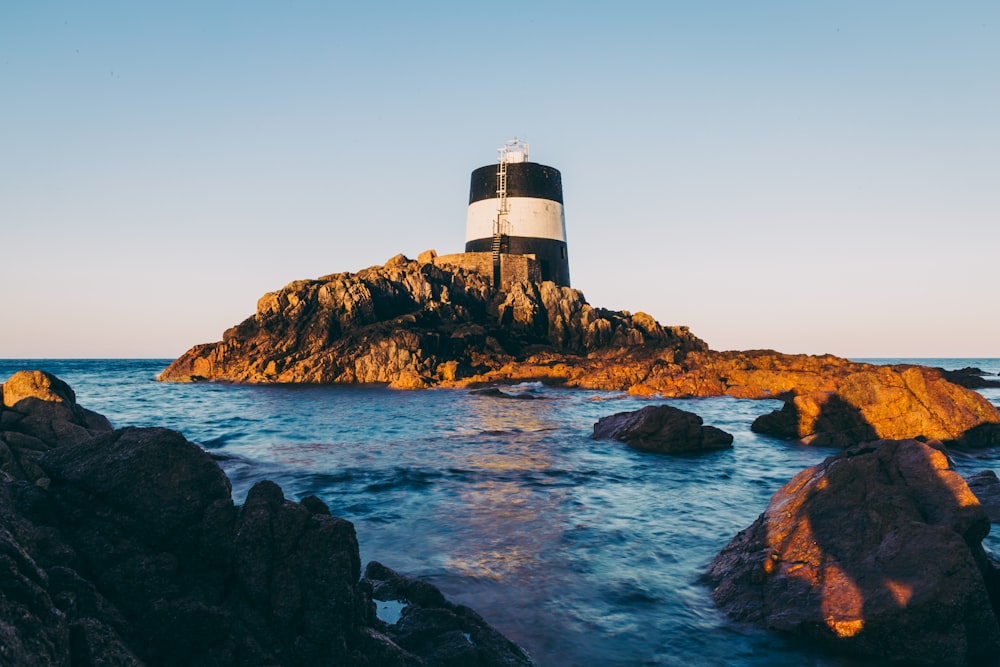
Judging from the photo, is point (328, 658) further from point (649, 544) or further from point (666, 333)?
point (666, 333)

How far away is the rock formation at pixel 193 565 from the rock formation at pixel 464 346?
27889mm

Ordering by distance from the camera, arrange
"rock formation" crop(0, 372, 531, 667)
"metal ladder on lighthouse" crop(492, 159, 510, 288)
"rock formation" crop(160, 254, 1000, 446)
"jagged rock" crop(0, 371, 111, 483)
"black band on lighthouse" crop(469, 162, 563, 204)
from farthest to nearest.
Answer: "metal ladder on lighthouse" crop(492, 159, 510, 288), "black band on lighthouse" crop(469, 162, 563, 204), "rock formation" crop(160, 254, 1000, 446), "jagged rock" crop(0, 371, 111, 483), "rock formation" crop(0, 372, 531, 667)

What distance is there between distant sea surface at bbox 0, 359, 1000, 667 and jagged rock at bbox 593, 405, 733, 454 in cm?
43

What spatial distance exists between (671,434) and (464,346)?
29964mm

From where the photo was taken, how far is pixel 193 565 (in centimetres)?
404

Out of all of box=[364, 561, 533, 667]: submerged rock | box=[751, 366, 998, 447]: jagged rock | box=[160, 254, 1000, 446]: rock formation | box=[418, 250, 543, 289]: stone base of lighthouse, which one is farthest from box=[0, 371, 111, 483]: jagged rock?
box=[418, 250, 543, 289]: stone base of lighthouse

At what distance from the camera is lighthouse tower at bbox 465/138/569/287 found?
1941 inches

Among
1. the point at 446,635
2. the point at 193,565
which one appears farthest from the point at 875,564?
the point at 193,565

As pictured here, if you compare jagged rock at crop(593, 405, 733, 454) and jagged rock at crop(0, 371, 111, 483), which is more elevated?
jagged rock at crop(0, 371, 111, 483)

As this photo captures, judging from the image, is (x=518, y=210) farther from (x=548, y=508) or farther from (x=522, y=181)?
(x=548, y=508)

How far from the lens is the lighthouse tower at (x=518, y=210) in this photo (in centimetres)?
4931

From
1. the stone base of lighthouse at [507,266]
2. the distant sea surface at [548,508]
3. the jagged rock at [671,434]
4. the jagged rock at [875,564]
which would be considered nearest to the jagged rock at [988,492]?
the distant sea surface at [548,508]

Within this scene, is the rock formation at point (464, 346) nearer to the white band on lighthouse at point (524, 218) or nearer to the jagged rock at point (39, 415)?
the white band on lighthouse at point (524, 218)

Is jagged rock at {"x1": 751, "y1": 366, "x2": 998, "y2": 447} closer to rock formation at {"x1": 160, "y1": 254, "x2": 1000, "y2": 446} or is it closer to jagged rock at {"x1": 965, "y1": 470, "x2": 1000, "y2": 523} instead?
jagged rock at {"x1": 965, "y1": 470, "x2": 1000, "y2": 523}
